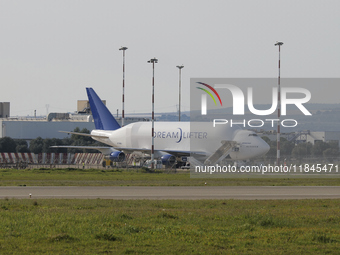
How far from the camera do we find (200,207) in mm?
26312

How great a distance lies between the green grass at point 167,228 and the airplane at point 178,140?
39.8 meters

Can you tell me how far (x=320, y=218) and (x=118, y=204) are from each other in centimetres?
942

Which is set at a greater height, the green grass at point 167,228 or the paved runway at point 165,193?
the green grass at point 167,228

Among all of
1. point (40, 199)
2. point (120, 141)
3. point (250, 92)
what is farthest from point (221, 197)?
point (120, 141)

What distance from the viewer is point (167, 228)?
62.1 ft

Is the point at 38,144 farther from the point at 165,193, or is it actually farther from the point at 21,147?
the point at 165,193

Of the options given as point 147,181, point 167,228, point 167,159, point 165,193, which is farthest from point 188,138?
point 167,228

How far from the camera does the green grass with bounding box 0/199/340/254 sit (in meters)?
15.7

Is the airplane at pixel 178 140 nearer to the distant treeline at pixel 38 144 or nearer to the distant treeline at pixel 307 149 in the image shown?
the distant treeline at pixel 307 149

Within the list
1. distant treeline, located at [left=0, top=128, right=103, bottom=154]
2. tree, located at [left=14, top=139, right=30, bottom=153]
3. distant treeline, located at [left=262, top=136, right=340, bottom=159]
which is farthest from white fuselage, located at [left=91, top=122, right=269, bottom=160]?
distant treeline, located at [left=0, top=128, right=103, bottom=154]

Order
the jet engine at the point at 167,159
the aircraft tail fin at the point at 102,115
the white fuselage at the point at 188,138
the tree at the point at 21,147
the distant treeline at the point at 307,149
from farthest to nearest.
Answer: the tree at the point at 21,147, the aircraft tail fin at the point at 102,115, the jet engine at the point at 167,159, the white fuselage at the point at 188,138, the distant treeline at the point at 307,149

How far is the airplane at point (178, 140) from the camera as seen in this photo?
67562mm

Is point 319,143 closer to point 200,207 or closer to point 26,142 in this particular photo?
point 200,207

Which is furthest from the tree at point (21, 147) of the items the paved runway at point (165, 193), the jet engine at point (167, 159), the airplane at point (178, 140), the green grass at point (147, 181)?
the paved runway at point (165, 193)
